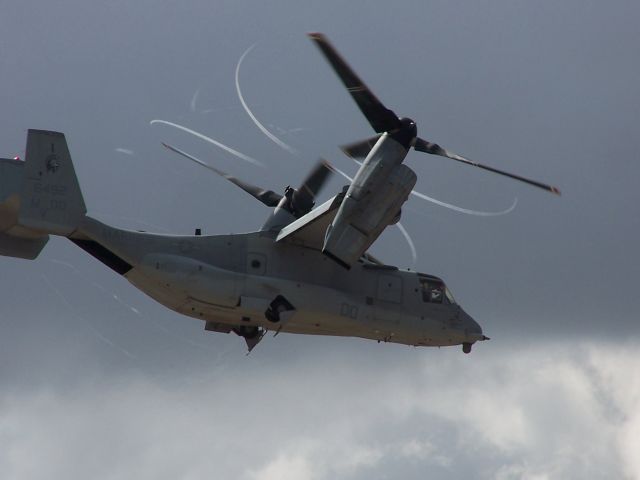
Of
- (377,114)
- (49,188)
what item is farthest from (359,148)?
(49,188)

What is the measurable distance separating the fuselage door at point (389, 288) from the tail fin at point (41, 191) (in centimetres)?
1078

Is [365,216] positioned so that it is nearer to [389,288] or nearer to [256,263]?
[256,263]

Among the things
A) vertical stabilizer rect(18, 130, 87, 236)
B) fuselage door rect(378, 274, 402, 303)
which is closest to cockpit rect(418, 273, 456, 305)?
fuselage door rect(378, 274, 402, 303)

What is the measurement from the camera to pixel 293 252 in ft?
173

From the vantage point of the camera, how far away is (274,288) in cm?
5150

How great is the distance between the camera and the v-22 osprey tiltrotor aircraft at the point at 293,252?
4881cm

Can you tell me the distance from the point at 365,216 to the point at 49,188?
989 cm

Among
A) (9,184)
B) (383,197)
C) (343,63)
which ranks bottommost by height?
(9,184)

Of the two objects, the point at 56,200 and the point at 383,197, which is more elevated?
the point at 383,197

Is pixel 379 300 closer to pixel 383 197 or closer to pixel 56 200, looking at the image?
pixel 383 197

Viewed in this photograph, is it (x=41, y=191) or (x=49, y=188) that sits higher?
(x=49, y=188)

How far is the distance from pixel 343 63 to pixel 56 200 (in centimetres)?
995

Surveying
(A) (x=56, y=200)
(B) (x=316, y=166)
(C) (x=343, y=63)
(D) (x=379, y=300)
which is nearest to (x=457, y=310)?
(D) (x=379, y=300)

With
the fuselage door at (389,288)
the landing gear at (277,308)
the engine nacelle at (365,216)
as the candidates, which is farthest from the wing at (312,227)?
the fuselage door at (389,288)
